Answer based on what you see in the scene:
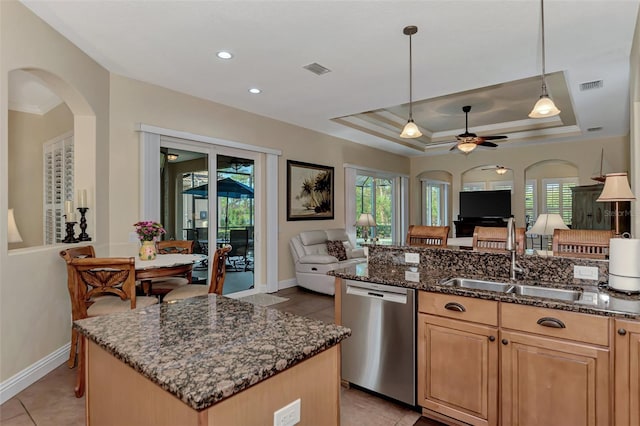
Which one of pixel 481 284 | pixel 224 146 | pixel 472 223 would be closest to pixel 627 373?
pixel 481 284

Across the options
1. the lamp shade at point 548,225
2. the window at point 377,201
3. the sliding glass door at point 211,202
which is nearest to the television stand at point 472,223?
the window at point 377,201

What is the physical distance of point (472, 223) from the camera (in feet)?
28.0

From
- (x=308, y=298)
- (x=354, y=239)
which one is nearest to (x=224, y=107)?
(x=308, y=298)

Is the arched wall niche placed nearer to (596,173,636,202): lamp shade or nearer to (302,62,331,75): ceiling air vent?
(302,62,331,75): ceiling air vent

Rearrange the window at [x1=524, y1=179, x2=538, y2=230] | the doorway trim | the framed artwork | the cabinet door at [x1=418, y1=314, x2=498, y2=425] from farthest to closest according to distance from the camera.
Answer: the window at [x1=524, y1=179, x2=538, y2=230]
the framed artwork
the doorway trim
the cabinet door at [x1=418, y1=314, x2=498, y2=425]

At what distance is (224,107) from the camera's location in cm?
505

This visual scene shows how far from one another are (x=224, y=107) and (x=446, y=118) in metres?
4.26

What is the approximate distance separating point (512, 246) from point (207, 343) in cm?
206

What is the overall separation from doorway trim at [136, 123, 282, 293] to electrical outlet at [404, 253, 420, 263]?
3.01 m

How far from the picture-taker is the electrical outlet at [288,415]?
988 mm

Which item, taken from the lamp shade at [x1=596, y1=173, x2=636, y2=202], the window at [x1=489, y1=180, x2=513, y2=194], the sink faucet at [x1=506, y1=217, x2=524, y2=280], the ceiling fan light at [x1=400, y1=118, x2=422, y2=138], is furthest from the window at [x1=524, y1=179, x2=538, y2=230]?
the sink faucet at [x1=506, y1=217, x2=524, y2=280]

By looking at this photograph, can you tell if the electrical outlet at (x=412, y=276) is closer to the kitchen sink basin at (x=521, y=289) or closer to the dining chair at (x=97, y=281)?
the kitchen sink basin at (x=521, y=289)

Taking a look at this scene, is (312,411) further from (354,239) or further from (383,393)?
(354,239)

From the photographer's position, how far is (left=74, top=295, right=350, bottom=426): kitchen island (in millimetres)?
887
